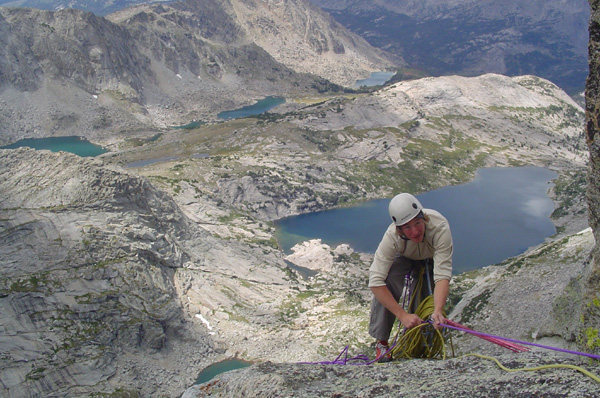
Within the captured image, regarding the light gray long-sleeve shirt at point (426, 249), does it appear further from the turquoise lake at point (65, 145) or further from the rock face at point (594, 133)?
the turquoise lake at point (65, 145)

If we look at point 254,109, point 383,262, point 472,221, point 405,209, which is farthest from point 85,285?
point 254,109

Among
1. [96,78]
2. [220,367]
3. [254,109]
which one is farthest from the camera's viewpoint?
[254,109]

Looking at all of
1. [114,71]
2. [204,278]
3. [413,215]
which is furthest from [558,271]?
[114,71]

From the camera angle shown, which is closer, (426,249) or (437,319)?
(437,319)

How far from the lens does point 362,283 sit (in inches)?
2272

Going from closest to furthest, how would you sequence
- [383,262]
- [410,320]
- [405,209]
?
[405,209] → [410,320] → [383,262]

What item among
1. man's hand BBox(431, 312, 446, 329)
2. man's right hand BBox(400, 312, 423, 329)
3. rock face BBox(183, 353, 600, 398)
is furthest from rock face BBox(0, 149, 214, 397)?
man's hand BBox(431, 312, 446, 329)

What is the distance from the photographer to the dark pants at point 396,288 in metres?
9.88

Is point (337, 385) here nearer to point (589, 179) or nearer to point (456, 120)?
point (589, 179)

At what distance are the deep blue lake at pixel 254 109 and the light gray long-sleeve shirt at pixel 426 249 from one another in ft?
520

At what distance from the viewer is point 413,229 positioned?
873cm

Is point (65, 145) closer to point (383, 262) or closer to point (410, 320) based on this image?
point (383, 262)

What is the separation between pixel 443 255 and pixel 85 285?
34.1 meters

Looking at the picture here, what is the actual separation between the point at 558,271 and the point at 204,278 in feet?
103
